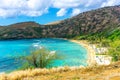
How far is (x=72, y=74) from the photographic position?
24.2 meters

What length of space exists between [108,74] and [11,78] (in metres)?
7.55

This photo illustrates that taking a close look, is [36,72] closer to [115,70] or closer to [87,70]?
[87,70]

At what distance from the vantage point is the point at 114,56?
11600 centimetres

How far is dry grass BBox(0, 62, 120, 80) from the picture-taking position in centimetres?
2245

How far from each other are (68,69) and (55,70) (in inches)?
49.6

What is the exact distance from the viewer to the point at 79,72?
81.3ft

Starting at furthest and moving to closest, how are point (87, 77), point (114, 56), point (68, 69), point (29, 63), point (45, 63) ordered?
point (114, 56)
point (29, 63)
point (45, 63)
point (68, 69)
point (87, 77)

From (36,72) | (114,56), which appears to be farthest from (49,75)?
(114,56)

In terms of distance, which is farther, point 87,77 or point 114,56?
point 114,56

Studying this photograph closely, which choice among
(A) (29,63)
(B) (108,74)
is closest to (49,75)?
(B) (108,74)

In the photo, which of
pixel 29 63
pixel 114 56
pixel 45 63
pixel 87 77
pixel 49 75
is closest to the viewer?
pixel 87 77

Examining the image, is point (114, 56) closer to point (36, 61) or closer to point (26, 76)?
point (36, 61)

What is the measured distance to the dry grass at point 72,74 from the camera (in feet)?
73.7

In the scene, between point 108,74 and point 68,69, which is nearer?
point 108,74
